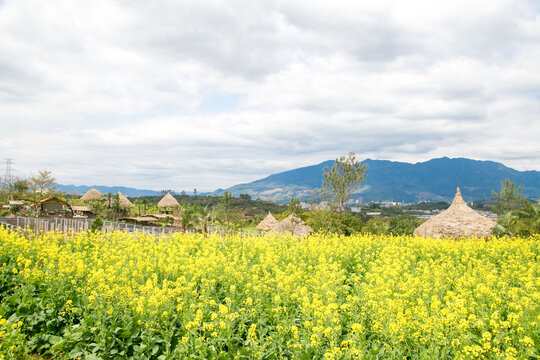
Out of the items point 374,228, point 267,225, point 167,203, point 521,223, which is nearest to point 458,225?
point 521,223

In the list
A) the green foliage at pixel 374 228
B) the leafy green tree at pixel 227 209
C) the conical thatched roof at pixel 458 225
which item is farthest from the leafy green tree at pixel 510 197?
the leafy green tree at pixel 227 209

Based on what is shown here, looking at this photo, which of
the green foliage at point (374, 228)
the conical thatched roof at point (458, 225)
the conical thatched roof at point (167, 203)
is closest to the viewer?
the conical thatched roof at point (458, 225)

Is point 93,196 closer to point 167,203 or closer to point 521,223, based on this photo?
point 167,203

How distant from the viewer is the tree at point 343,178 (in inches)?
905

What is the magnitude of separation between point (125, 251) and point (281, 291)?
5.12 m

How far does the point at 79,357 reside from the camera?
5359mm

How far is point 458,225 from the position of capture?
20.0 m

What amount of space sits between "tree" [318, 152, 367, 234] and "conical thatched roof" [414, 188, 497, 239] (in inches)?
190

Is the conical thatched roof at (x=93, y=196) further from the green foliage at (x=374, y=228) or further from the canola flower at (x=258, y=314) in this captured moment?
the canola flower at (x=258, y=314)

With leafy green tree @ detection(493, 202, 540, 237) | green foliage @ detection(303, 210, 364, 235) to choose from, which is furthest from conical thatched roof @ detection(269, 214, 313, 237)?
leafy green tree @ detection(493, 202, 540, 237)

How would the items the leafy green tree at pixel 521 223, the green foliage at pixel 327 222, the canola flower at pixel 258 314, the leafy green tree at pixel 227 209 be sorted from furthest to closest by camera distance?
the leafy green tree at pixel 227 209 → the green foliage at pixel 327 222 → the leafy green tree at pixel 521 223 → the canola flower at pixel 258 314

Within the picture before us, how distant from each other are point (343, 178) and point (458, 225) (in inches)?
283

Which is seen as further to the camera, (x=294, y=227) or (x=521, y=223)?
(x=294, y=227)

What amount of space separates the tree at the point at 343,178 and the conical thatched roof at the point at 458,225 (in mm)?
4835
